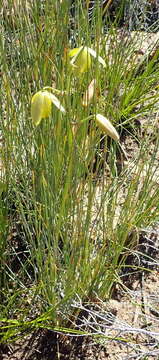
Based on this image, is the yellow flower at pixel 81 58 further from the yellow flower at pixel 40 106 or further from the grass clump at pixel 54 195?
the yellow flower at pixel 40 106

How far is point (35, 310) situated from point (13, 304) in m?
0.09

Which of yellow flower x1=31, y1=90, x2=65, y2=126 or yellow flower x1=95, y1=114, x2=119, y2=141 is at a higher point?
yellow flower x1=31, y1=90, x2=65, y2=126

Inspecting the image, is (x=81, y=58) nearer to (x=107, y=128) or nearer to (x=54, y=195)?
(x=107, y=128)

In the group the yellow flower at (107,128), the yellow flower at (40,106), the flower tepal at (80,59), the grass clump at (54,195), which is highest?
the flower tepal at (80,59)

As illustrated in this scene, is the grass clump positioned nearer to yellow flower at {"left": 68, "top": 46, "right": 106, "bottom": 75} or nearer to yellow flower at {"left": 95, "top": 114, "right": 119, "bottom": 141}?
yellow flower at {"left": 68, "top": 46, "right": 106, "bottom": 75}

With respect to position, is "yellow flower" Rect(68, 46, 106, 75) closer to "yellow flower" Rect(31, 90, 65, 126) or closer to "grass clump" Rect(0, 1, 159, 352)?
"grass clump" Rect(0, 1, 159, 352)

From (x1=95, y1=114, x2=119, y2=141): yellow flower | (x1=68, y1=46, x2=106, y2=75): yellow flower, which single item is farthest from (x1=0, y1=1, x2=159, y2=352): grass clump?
(x1=95, y1=114, x2=119, y2=141): yellow flower

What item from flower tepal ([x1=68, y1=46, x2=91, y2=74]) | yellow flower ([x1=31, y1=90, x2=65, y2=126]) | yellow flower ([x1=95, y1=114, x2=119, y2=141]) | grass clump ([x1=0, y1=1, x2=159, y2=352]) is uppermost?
flower tepal ([x1=68, y1=46, x2=91, y2=74])

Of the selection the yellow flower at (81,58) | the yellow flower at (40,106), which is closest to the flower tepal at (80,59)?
the yellow flower at (81,58)

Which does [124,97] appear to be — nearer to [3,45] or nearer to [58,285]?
[3,45]

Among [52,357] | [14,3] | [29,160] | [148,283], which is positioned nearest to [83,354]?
[52,357]

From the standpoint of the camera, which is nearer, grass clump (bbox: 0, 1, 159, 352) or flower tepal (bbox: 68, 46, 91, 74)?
flower tepal (bbox: 68, 46, 91, 74)

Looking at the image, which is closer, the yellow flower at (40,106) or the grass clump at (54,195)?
the yellow flower at (40,106)

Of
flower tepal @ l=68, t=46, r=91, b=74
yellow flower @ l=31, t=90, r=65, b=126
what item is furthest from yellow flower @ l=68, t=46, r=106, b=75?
yellow flower @ l=31, t=90, r=65, b=126
